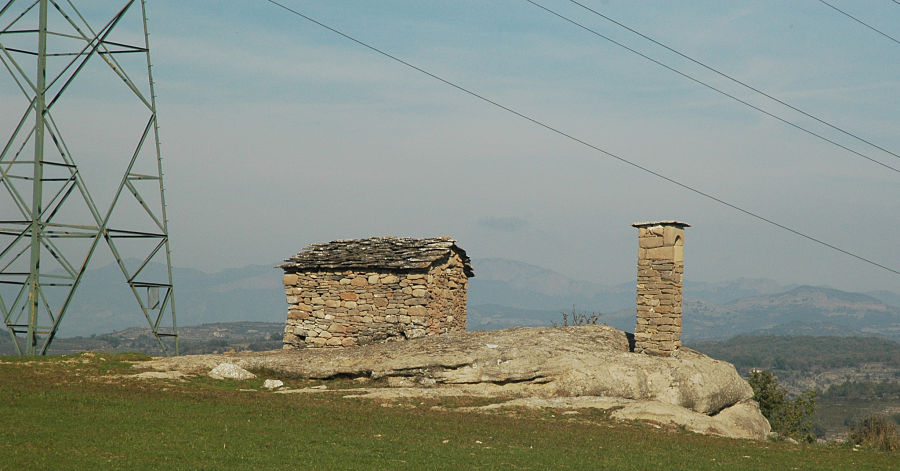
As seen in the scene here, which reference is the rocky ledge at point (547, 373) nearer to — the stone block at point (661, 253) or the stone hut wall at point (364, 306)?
the stone hut wall at point (364, 306)

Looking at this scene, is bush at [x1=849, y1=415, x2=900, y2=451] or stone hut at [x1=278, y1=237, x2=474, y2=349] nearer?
bush at [x1=849, y1=415, x2=900, y2=451]

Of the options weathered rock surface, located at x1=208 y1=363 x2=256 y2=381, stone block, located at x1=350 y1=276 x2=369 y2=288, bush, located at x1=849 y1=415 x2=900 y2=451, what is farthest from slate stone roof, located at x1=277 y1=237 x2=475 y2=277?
bush, located at x1=849 y1=415 x2=900 y2=451

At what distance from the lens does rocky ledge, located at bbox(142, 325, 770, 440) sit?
25.6 meters

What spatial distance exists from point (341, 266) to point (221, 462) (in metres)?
19.9

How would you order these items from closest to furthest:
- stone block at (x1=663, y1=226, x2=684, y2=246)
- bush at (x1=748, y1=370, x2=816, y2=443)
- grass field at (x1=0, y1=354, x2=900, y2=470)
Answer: grass field at (x1=0, y1=354, x2=900, y2=470) → stone block at (x1=663, y1=226, x2=684, y2=246) → bush at (x1=748, y1=370, x2=816, y2=443)

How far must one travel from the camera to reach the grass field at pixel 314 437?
16.1 m

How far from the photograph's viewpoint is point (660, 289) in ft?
97.7

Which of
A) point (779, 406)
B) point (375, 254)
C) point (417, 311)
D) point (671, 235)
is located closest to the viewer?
point (671, 235)

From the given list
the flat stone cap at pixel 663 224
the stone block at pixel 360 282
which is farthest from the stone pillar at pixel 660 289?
the stone block at pixel 360 282

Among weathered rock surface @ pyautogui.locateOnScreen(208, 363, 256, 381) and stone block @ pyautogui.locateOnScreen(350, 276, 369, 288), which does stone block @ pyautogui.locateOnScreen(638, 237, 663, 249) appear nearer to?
stone block @ pyautogui.locateOnScreen(350, 276, 369, 288)

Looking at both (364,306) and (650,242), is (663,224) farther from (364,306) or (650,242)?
(364,306)

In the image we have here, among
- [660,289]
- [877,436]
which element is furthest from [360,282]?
[877,436]

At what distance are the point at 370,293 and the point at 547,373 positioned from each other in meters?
10.8

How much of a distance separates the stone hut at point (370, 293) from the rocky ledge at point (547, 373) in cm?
355
